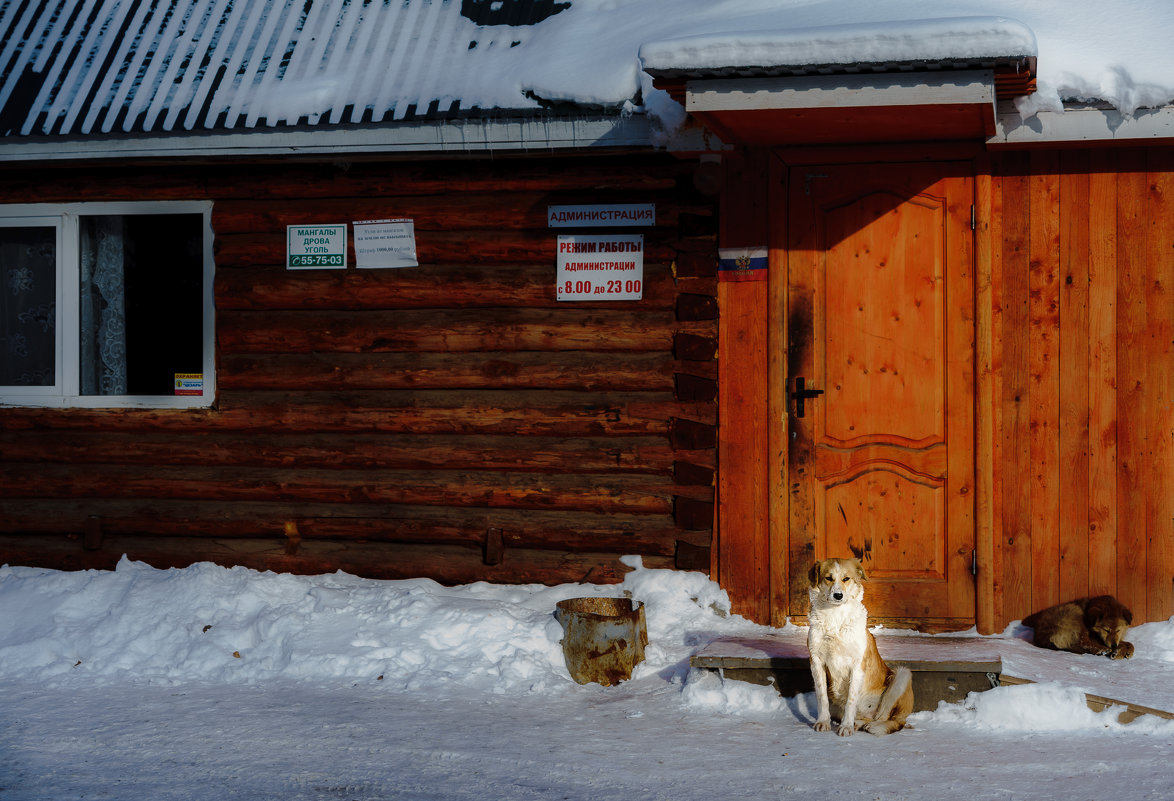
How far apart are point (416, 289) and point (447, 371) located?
555 millimetres

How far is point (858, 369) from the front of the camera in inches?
247

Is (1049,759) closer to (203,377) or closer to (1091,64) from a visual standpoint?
(1091,64)

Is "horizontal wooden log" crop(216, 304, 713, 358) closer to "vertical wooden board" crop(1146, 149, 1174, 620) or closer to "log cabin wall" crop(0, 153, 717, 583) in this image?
"log cabin wall" crop(0, 153, 717, 583)

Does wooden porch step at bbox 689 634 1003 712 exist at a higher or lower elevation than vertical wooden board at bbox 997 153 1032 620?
lower

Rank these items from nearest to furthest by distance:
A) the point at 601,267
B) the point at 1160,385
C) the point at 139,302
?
1. the point at 1160,385
2. the point at 601,267
3. the point at 139,302

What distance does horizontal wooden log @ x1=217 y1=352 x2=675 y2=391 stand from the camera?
652 centimetres

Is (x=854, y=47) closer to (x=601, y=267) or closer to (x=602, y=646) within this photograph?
(x=601, y=267)

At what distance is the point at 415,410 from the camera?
6789mm

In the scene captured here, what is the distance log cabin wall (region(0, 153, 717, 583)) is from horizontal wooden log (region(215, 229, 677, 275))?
0.05ft

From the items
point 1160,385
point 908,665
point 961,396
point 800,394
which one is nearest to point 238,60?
point 800,394

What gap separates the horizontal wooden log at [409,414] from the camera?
21.4 feet

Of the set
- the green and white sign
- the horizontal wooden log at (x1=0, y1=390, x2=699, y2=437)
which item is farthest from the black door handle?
the green and white sign

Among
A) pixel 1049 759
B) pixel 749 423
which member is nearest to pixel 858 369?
pixel 749 423

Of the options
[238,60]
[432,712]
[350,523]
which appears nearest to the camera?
[432,712]
